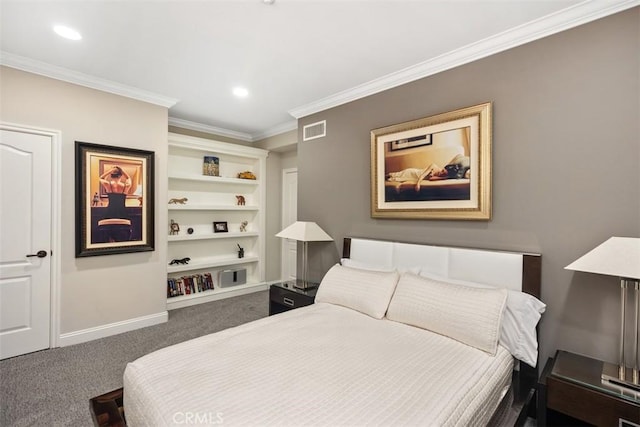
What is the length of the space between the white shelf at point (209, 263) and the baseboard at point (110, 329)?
63 cm

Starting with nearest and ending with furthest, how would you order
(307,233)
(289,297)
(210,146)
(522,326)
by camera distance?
(522,326), (289,297), (307,233), (210,146)

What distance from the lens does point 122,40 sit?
2305 mm

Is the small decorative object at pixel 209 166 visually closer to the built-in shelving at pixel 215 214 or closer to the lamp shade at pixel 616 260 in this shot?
the built-in shelving at pixel 215 214

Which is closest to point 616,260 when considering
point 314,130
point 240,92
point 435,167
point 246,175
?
point 435,167

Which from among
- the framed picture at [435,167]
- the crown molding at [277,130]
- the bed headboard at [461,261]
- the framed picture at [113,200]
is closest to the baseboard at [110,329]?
the framed picture at [113,200]

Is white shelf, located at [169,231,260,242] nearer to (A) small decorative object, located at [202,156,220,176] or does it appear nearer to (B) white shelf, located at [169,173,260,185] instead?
(B) white shelf, located at [169,173,260,185]

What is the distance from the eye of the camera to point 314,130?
3678 mm

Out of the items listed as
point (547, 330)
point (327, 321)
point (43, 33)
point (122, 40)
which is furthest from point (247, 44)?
point (547, 330)

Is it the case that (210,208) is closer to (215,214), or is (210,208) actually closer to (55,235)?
(215,214)

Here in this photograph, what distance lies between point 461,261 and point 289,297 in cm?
173

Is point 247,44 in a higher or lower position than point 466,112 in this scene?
higher

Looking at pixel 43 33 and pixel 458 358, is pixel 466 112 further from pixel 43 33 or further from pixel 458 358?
pixel 43 33

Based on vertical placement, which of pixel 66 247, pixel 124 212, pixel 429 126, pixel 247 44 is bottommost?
pixel 66 247

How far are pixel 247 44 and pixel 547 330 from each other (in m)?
3.05
